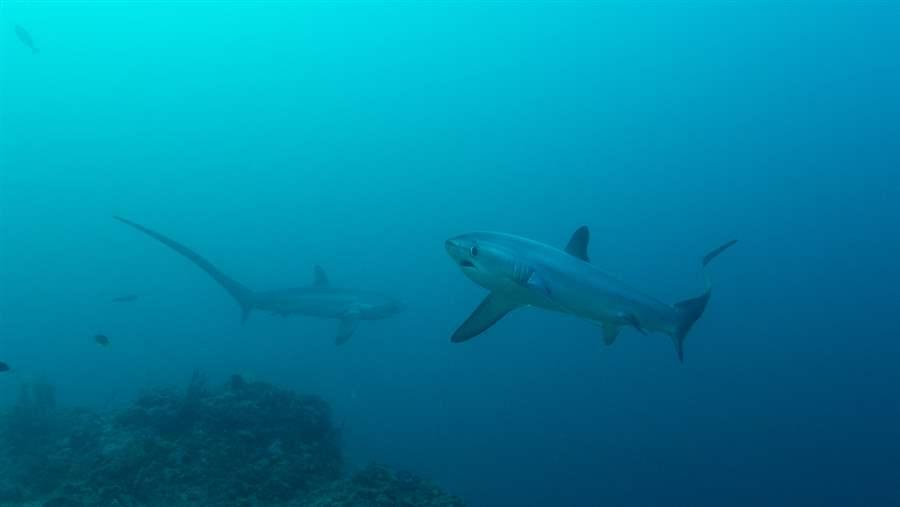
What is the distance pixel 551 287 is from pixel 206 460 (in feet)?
A: 15.3

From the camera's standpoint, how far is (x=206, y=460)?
668 centimetres

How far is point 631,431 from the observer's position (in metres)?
22.4

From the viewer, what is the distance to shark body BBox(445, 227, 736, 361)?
452cm

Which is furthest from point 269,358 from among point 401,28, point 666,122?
point 401,28

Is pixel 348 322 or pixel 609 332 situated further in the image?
pixel 348 322

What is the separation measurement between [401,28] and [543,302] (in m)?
148

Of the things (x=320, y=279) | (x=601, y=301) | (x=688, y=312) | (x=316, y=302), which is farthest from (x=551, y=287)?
(x=320, y=279)

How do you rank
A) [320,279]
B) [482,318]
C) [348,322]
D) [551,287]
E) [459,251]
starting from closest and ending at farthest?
[459,251] < [551,287] < [482,318] < [320,279] < [348,322]

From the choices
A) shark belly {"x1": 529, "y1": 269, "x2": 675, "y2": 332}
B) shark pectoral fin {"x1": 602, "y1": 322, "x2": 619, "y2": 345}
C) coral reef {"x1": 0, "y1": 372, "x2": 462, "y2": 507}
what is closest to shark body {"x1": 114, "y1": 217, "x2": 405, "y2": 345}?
coral reef {"x1": 0, "y1": 372, "x2": 462, "y2": 507}

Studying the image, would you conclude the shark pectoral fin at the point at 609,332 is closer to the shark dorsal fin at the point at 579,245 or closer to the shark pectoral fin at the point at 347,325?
the shark dorsal fin at the point at 579,245

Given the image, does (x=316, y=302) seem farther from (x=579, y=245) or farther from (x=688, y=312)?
(x=688, y=312)

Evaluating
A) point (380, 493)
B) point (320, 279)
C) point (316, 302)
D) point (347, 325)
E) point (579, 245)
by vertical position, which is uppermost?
point (579, 245)

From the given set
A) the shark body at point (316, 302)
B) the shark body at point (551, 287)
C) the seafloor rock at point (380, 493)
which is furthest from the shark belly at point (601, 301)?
the shark body at point (316, 302)

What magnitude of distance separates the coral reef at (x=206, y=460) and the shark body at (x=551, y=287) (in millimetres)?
2439
